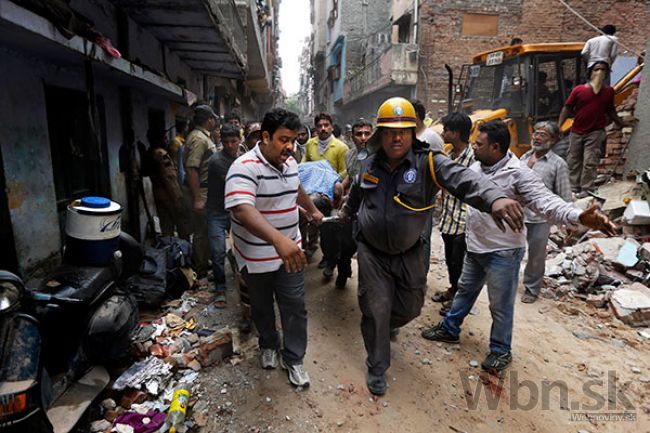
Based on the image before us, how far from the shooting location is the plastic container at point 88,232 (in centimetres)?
260

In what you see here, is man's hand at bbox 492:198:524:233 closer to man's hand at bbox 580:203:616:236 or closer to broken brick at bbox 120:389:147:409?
man's hand at bbox 580:203:616:236

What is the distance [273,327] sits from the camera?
294 centimetres

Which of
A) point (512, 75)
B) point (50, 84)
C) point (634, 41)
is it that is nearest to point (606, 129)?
point (512, 75)

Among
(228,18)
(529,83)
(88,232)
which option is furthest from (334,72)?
(88,232)

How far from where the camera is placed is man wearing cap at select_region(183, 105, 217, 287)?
4.43m

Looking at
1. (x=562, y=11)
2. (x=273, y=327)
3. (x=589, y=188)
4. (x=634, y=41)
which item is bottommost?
(x=273, y=327)

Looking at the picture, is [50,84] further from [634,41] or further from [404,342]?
[634,41]

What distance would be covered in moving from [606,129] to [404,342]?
6.72 meters

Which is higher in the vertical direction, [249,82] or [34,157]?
[249,82]

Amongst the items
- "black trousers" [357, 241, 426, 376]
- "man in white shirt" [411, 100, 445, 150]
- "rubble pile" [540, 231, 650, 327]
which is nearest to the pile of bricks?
"rubble pile" [540, 231, 650, 327]

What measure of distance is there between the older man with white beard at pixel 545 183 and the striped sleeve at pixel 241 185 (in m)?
3.06

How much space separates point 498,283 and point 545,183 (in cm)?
178

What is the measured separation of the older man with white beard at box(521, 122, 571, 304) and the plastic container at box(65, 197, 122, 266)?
3.99 meters

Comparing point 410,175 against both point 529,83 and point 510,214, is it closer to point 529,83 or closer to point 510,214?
point 510,214
